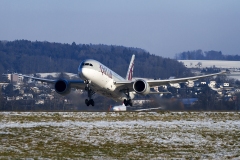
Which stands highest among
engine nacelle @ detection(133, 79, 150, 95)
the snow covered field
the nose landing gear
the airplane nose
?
the airplane nose

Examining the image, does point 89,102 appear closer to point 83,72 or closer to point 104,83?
point 104,83

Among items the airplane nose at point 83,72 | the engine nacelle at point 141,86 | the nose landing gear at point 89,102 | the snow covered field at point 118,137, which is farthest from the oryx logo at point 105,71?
the snow covered field at point 118,137

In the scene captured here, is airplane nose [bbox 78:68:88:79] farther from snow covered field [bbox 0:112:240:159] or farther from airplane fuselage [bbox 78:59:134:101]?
snow covered field [bbox 0:112:240:159]

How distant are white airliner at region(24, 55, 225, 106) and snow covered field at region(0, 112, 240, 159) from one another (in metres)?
12.3

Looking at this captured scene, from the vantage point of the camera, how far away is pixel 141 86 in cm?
5000

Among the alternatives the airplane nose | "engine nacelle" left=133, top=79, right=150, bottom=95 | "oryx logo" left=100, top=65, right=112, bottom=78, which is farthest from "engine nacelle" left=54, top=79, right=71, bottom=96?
the airplane nose

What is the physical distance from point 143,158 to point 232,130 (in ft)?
26.4

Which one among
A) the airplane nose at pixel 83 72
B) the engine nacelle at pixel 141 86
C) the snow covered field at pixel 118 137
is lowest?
the snow covered field at pixel 118 137

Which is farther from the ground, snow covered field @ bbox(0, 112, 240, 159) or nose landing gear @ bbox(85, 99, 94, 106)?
nose landing gear @ bbox(85, 99, 94, 106)

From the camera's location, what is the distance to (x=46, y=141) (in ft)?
81.0

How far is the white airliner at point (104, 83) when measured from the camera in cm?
4609

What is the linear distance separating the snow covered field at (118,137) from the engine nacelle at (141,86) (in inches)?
614

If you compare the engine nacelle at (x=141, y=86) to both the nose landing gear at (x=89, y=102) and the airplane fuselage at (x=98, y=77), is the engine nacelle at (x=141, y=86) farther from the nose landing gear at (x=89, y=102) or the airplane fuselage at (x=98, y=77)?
the nose landing gear at (x=89, y=102)

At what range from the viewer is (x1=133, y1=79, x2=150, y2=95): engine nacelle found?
4978 centimetres
